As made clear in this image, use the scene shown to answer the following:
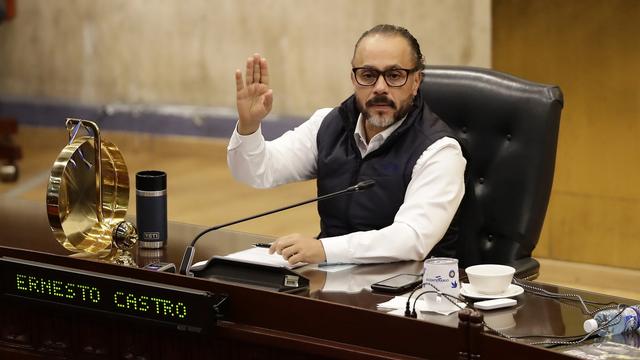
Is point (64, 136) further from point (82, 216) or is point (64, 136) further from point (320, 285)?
point (320, 285)

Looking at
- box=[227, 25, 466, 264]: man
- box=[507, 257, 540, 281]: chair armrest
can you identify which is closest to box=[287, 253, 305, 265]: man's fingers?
box=[227, 25, 466, 264]: man

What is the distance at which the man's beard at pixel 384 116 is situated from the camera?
2.84 metres

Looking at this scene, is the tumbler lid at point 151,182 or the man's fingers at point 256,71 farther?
the man's fingers at point 256,71

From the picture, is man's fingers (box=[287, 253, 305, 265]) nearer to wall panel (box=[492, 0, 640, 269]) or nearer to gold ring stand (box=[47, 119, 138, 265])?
gold ring stand (box=[47, 119, 138, 265])

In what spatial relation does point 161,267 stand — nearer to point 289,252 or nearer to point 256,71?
point 289,252

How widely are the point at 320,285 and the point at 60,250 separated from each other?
678 millimetres

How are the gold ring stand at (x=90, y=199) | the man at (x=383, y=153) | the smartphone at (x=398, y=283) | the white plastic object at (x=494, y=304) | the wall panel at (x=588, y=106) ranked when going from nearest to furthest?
1. the white plastic object at (x=494, y=304)
2. the smartphone at (x=398, y=283)
3. the gold ring stand at (x=90, y=199)
4. the man at (x=383, y=153)
5. the wall panel at (x=588, y=106)

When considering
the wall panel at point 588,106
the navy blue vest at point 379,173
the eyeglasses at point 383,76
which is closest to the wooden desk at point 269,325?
the navy blue vest at point 379,173

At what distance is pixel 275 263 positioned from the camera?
2.50 metres

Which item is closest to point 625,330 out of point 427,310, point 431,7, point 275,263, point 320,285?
point 427,310

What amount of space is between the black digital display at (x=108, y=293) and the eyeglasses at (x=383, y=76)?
33.5 inches

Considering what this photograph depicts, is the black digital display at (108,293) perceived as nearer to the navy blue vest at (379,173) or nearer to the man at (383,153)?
the man at (383,153)

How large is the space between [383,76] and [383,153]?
198 mm

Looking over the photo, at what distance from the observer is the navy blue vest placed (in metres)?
2.84
